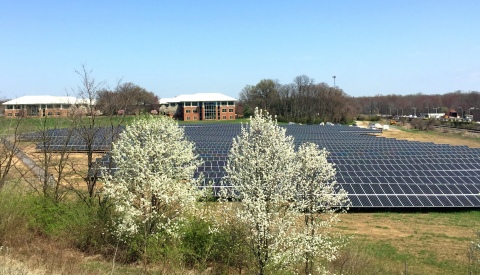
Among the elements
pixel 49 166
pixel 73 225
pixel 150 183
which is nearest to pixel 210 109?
pixel 49 166

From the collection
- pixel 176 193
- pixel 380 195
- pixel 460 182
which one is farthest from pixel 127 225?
pixel 460 182

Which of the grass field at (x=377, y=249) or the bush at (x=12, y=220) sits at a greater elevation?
the bush at (x=12, y=220)

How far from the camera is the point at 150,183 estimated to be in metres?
12.6

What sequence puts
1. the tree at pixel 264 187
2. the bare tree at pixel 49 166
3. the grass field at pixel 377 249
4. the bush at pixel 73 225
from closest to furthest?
the tree at pixel 264 187 → the grass field at pixel 377 249 → the bush at pixel 73 225 → the bare tree at pixel 49 166

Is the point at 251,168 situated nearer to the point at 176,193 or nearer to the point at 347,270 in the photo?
the point at 176,193

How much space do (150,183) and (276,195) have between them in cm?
425

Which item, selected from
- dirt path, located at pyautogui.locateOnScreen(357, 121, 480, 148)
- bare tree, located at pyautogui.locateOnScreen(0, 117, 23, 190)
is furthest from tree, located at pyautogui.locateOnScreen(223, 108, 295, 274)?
dirt path, located at pyautogui.locateOnScreen(357, 121, 480, 148)

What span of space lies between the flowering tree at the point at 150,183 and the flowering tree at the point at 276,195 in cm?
209

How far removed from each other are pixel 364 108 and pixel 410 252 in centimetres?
18541

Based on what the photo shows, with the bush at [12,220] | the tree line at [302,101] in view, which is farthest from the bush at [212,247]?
the tree line at [302,101]

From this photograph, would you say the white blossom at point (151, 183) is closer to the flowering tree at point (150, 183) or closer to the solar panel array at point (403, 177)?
the flowering tree at point (150, 183)

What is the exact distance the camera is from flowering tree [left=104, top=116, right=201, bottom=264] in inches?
497

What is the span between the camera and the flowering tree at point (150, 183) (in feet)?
41.4

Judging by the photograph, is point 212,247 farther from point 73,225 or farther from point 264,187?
point 73,225
